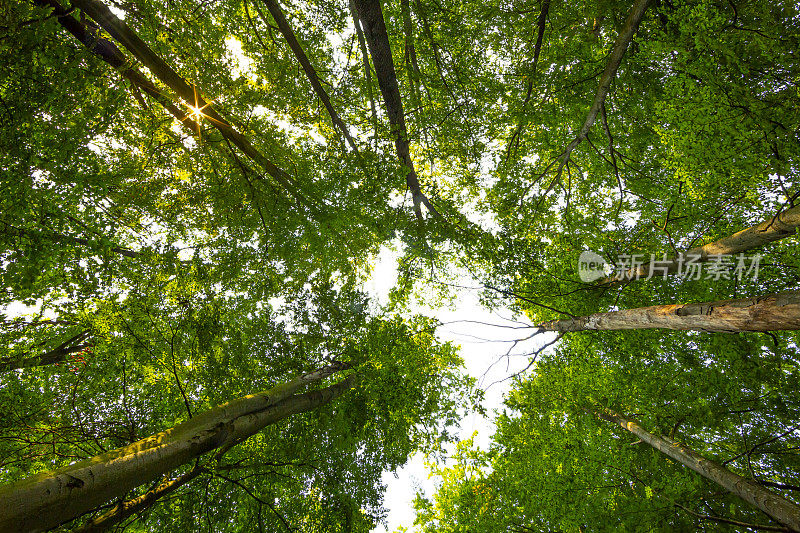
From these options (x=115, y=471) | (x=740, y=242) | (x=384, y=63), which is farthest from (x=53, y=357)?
(x=740, y=242)

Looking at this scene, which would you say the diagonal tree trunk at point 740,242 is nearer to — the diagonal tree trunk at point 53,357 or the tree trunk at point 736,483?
the tree trunk at point 736,483

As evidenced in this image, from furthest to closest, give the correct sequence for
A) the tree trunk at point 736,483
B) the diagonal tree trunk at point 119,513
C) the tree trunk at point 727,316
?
the tree trunk at point 736,483 < the diagonal tree trunk at point 119,513 < the tree trunk at point 727,316

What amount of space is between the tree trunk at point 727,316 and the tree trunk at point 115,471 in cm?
595

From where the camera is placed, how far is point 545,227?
27.8 feet

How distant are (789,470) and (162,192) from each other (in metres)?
17.2

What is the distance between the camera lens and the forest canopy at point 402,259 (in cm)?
400

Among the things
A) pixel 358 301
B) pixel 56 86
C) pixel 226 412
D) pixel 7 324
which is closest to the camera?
pixel 56 86

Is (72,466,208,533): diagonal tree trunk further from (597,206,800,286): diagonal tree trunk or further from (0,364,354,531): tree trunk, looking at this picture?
Result: (597,206,800,286): diagonal tree trunk

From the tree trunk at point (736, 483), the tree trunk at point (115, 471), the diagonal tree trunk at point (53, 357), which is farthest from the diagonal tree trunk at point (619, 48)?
the diagonal tree trunk at point (53, 357)

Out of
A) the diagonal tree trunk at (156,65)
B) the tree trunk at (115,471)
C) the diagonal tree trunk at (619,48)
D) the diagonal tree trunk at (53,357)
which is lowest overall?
the tree trunk at (115,471)

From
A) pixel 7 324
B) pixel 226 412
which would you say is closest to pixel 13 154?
pixel 226 412

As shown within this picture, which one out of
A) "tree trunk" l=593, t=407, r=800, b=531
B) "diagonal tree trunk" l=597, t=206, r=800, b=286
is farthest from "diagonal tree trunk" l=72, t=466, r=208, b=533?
"diagonal tree trunk" l=597, t=206, r=800, b=286

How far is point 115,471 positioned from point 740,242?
917 centimetres

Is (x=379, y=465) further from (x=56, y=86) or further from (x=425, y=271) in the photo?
(x=56, y=86)
